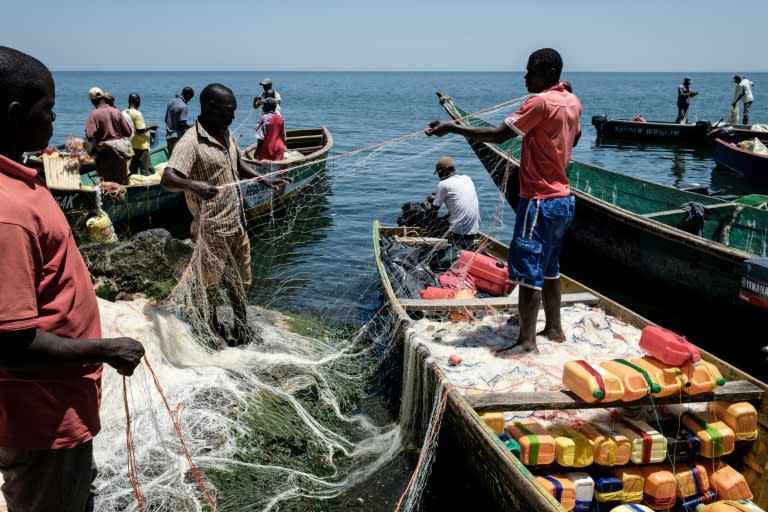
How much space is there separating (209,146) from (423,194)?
1071cm

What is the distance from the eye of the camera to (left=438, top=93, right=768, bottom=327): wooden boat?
7001 millimetres

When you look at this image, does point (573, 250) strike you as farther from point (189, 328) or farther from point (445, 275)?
point (189, 328)

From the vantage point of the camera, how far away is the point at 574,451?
11.6 ft

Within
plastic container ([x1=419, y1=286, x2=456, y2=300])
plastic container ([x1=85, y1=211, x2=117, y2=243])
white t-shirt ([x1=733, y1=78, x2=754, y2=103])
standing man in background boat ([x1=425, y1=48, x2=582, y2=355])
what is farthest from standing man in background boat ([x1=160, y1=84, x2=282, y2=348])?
white t-shirt ([x1=733, y1=78, x2=754, y2=103])

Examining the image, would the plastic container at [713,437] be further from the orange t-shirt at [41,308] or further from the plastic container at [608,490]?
the orange t-shirt at [41,308]

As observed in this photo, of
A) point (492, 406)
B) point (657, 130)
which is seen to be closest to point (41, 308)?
point (492, 406)

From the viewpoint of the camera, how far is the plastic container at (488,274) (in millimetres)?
6559

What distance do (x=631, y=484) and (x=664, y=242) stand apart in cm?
513

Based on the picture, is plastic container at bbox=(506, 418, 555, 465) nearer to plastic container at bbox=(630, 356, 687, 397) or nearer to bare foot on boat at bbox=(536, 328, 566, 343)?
plastic container at bbox=(630, 356, 687, 397)

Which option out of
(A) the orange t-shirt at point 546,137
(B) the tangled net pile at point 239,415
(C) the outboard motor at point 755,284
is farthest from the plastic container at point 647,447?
(C) the outboard motor at point 755,284

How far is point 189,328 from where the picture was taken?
5.17m

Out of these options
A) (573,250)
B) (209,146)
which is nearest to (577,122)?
(209,146)

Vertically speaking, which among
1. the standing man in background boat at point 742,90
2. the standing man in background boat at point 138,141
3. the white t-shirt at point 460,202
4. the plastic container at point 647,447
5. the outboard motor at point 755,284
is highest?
the standing man in background boat at point 742,90

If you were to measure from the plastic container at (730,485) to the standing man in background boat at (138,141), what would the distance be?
11.8m
